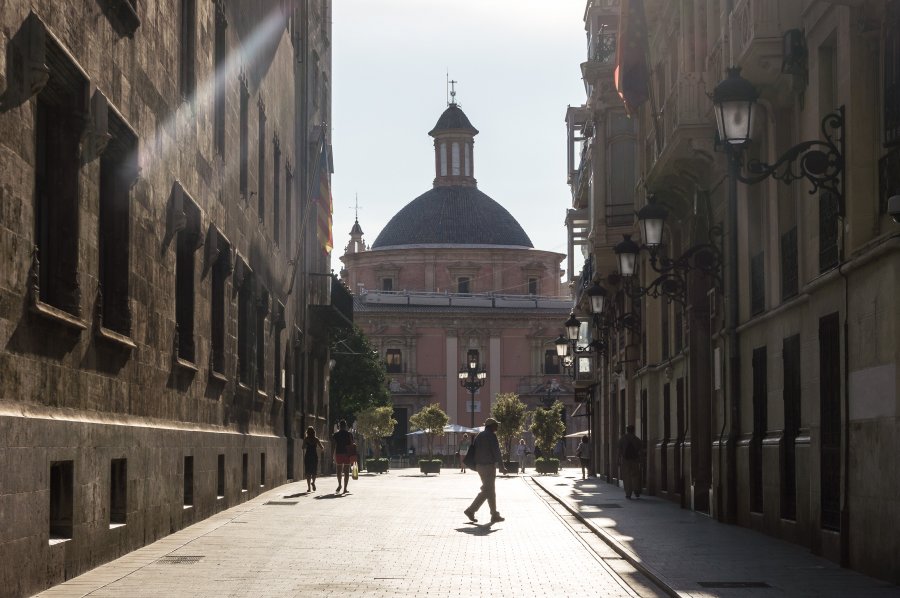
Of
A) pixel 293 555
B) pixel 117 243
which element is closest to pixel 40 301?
pixel 117 243

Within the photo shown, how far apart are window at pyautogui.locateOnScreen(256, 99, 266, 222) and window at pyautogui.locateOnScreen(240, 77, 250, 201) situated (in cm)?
224

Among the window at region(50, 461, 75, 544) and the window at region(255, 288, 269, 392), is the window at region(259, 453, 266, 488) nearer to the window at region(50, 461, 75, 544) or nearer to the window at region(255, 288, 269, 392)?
the window at region(255, 288, 269, 392)

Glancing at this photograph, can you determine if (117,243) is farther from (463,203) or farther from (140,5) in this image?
(463,203)

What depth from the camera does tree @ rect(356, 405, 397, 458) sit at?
82.1 meters

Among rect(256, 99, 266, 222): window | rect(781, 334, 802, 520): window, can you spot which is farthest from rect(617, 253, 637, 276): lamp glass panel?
rect(256, 99, 266, 222): window

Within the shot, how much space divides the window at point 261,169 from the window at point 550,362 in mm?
74988

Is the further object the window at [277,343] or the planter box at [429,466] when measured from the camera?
the planter box at [429,466]

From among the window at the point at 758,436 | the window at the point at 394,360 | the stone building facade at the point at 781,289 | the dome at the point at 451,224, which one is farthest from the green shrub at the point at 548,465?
the dome at the point at 451,224

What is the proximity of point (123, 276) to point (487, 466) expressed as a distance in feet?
27.5

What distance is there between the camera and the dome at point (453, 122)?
406 feet

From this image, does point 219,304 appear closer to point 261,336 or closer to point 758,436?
point 261,336

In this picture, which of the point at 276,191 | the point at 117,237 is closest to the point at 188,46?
the point at 117,237

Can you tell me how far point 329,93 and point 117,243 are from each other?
38389 millimetres

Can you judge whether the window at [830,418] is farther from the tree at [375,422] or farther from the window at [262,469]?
the tree at [375,422]
